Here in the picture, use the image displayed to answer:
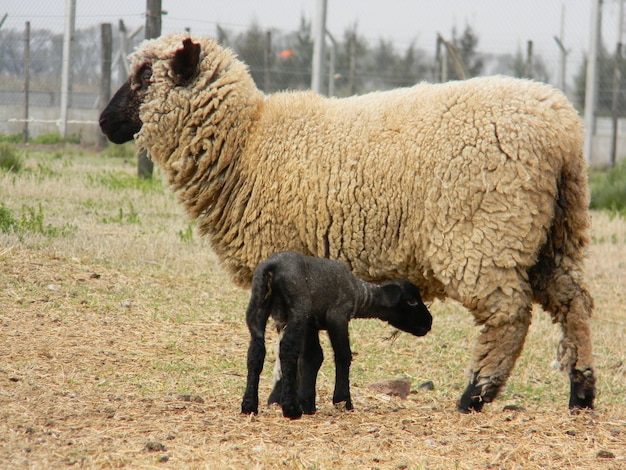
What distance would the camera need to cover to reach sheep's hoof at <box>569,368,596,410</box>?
4609 millimetres

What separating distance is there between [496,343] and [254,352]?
1425 millimetres

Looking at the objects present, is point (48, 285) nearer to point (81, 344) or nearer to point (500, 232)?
point (81, 344)

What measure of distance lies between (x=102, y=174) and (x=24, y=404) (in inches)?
326

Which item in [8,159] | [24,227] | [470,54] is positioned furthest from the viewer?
[470,54]

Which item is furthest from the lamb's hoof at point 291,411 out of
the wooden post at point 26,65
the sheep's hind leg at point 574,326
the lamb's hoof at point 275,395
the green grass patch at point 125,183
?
the wooden post at point 26,65

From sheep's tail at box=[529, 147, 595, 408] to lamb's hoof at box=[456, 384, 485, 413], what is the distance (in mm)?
533

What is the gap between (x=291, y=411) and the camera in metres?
4.11

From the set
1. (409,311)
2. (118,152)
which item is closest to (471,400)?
(409,311)

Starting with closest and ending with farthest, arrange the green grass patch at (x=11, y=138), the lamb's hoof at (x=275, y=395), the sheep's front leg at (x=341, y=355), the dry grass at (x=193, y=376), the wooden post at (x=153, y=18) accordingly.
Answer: the dry grass at (x=193, y=376) < the sheep's front leg at (x=341, y=355) < the lamb's hoof at (x=275, y=395) < the wooden post at (x=153, y=18) < the green grass patch at (x=11, y=138)

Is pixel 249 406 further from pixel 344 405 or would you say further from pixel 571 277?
pixel 571 277

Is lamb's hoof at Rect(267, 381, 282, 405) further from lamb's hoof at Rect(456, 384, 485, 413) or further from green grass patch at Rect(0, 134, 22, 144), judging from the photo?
green grass patch at Rect(0, 134, 22, 144)

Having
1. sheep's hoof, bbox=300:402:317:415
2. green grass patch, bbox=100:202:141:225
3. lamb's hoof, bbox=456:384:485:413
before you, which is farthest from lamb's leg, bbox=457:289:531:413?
green grass patch, bbox=100:202:141:225

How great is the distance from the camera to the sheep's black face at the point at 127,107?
541 centimetres

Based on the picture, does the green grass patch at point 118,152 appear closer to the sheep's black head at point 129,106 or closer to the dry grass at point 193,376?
the dry grass at point 193,376
